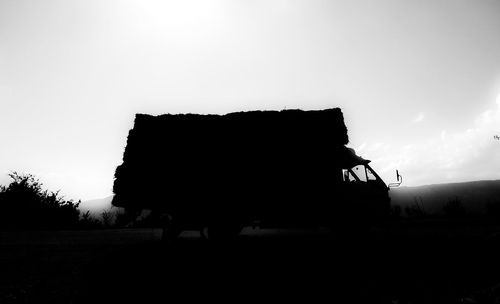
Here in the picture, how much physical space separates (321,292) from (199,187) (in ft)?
6.72

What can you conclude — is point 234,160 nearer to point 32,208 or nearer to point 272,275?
point 272,275

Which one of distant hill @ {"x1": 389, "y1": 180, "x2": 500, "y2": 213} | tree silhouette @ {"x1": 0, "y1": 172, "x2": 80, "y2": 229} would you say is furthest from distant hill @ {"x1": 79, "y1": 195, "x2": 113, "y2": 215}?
distant hill @ {"x1": 389, "y1": 180, "x2": 500, "y2": 213}

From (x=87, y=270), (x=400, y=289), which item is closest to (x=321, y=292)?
(x=400, y=289)

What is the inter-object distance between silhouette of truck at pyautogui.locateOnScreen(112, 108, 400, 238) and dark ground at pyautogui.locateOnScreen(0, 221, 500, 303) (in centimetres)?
52

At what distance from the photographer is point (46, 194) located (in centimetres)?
1936

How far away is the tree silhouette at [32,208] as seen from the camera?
16547mm

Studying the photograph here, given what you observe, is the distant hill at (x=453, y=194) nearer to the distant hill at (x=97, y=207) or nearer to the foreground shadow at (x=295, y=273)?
the foreground shadow at (x=295, y=273)

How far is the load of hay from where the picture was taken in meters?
3.64

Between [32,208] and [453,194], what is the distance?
62.7m

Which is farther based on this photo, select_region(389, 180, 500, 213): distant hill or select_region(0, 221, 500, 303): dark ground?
select_region(389, 180, 500, 213): distant hill

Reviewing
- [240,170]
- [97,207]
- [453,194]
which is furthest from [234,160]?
[97,207]

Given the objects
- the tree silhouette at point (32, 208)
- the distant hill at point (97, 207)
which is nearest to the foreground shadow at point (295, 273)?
the tree silhouette at point (32, 208)

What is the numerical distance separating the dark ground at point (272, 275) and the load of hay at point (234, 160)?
29.8 inches

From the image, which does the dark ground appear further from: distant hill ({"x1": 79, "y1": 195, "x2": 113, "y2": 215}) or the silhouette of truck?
distant hill ({"x1": 79, "y1": 195, "x2": 113, "y2": 215})
